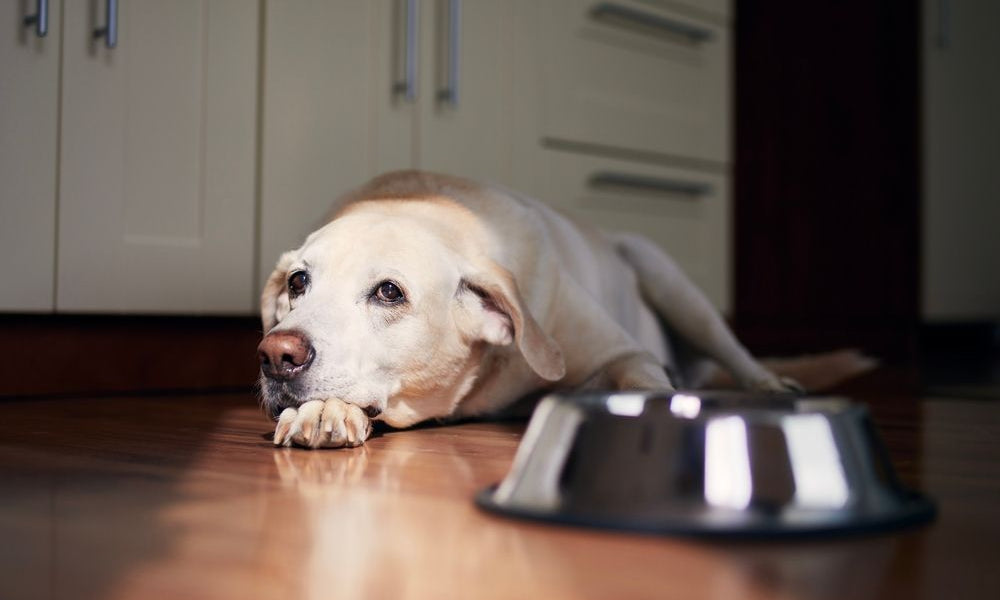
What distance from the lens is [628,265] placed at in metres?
2.69

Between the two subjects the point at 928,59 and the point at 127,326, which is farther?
the point at 928,59

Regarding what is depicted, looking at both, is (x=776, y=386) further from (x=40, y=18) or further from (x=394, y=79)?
(x=40, y=18)

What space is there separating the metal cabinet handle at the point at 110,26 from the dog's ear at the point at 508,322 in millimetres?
995

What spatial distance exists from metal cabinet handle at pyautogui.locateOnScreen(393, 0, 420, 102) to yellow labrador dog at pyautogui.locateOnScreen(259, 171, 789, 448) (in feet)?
1.92

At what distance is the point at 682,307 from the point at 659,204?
0.91m

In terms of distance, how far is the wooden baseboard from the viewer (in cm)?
233

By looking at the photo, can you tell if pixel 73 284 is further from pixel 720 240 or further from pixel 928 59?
pixel 928 59

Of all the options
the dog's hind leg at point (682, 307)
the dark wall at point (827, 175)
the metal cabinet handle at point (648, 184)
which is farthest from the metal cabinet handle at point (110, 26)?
the dark wall at point (827, 175)

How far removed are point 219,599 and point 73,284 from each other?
172 centimetres

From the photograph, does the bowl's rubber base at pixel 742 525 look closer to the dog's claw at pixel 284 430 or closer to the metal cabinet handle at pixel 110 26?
the dog's claw at pixel 284 430

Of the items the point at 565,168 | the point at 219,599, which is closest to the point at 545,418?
the point at 219,599

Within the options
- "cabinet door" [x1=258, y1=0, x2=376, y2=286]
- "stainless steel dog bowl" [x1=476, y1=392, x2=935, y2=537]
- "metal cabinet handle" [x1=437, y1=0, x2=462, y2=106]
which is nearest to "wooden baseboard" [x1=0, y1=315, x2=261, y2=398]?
"cabinet door" [x1=258, y1=0, x2=376, y2=286]

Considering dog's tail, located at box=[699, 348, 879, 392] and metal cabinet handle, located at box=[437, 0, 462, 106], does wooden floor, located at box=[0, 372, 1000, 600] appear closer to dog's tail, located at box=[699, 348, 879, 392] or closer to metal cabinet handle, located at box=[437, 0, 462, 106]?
dog's tail, located at box=[699, 348, 879, 392]

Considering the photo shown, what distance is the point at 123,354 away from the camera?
2492mm
